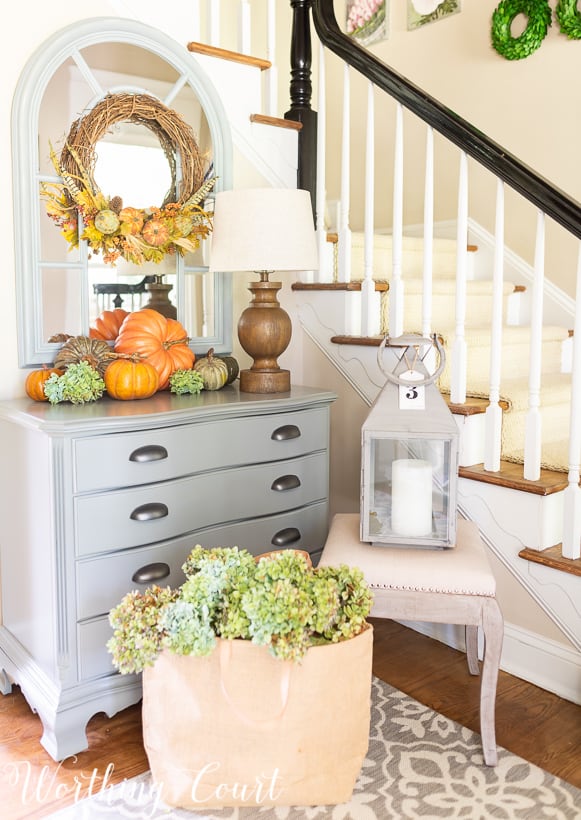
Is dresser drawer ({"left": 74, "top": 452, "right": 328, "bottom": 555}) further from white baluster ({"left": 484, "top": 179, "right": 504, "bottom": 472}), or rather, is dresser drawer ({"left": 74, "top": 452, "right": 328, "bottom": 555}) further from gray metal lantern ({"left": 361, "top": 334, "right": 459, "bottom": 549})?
white baluster ({"left": 484, "top": 179, "right": 504, "bottom": 472})

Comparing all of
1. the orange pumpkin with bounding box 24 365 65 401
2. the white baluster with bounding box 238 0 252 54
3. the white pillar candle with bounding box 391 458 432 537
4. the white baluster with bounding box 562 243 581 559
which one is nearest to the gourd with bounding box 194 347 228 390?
the orange pumpkin with bounding box 24 365 65 401

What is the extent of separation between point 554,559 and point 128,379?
131 cm

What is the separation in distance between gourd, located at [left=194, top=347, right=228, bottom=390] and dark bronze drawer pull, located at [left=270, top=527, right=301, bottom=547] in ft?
1.64

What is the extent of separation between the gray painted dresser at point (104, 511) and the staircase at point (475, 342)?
0.56m

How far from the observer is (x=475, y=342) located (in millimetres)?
Answer: 2736

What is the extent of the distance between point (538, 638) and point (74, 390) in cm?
152

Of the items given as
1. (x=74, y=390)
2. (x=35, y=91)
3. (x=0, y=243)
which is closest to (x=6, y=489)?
(x=74, y=390)

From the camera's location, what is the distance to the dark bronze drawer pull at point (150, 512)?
1931 mm

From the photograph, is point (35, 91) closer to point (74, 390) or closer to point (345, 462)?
point (74, 390)

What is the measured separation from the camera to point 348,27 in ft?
13.6

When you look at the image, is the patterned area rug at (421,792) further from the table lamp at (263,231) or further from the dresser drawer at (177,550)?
the table lamp at (263,231)

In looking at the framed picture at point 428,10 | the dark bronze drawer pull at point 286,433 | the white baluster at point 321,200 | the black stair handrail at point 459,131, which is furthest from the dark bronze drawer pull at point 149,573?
the framed picture at point 428,10

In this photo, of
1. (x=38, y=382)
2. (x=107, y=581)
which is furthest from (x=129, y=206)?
(x=107, y=581)

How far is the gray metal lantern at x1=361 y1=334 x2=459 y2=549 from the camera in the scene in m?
1.92
